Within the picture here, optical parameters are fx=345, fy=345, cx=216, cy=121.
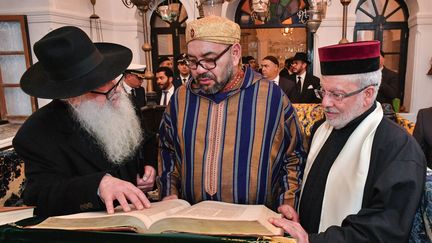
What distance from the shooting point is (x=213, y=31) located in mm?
1765

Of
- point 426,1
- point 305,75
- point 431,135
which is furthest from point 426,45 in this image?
point 431,135

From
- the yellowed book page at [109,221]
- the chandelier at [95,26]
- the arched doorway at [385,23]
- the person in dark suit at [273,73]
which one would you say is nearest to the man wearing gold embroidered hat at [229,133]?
the yellowed book page at [109,221]

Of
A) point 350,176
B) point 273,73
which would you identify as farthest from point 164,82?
point 350,176

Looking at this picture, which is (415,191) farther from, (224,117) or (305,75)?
(305,75)

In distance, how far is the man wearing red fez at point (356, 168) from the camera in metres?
1.27

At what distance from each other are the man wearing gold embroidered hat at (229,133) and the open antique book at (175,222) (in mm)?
628

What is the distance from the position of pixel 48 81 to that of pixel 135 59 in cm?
658

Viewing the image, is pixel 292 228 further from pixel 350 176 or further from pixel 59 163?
pixel 59 163

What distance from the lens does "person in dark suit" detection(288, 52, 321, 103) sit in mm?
5547

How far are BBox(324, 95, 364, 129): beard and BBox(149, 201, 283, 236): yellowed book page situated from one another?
0.66 metres

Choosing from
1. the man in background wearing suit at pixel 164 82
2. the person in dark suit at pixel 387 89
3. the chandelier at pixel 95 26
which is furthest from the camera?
the chandelier at pixel 95 26

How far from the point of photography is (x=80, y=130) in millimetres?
1591

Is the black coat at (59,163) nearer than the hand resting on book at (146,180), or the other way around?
the black coat at (59,163)

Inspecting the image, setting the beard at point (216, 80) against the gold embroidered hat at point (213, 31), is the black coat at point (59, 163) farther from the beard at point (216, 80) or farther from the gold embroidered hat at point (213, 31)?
the gold embroidered hat at point (213, 31)
